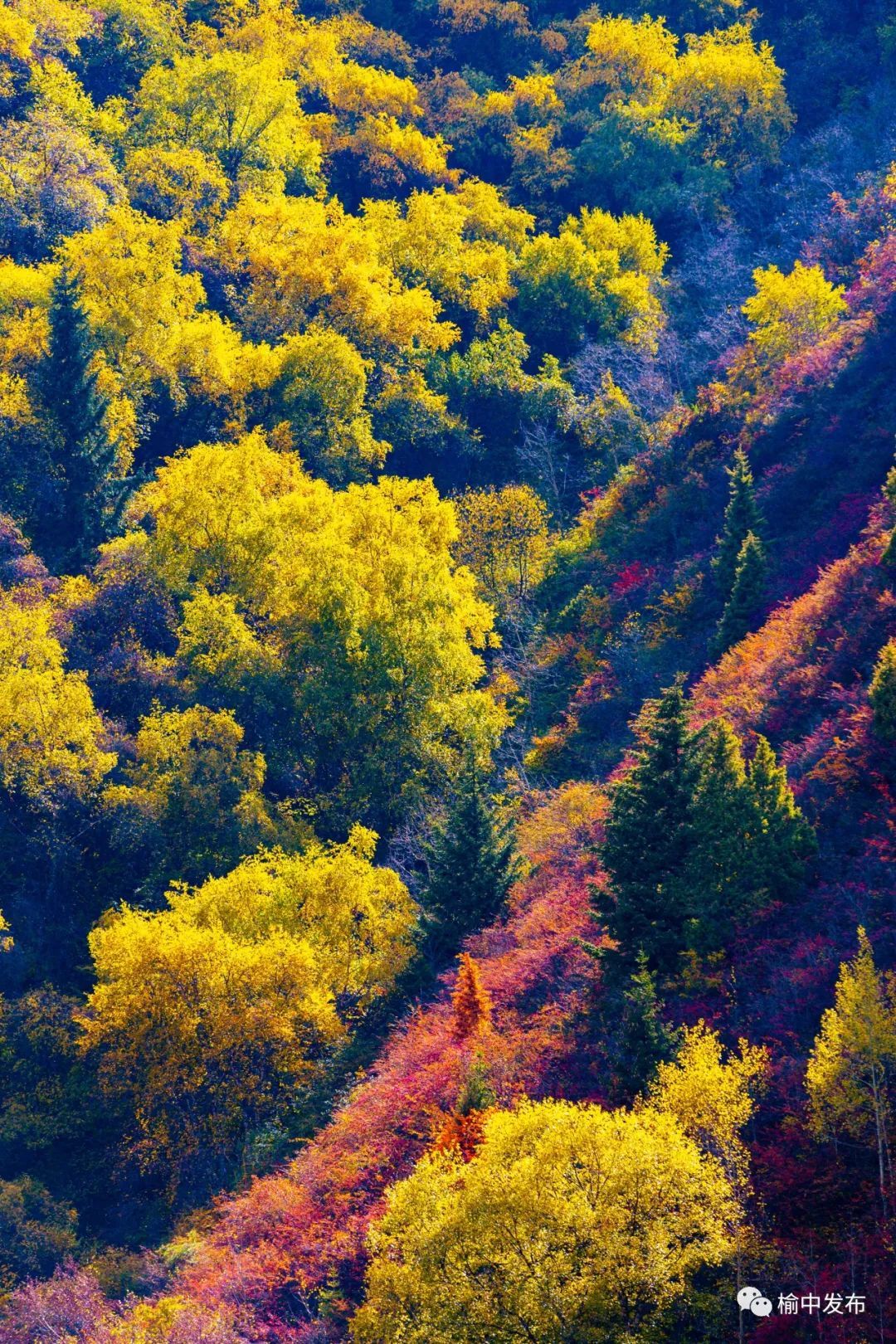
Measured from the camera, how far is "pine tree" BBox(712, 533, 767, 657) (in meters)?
47.1

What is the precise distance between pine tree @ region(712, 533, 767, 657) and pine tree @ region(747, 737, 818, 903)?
14.1m

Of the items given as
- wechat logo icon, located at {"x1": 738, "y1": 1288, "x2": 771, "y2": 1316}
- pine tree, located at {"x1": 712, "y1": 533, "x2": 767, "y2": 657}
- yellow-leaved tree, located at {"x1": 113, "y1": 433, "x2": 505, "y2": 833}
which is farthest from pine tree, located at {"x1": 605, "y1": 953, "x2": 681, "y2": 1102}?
yellow-leaved tree, located at {"x1": 113, "y1": 433, "x2": 505, "y2": 833}

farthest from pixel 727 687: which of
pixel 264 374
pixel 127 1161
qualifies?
pixel 264 374

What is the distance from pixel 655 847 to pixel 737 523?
65.6 ft

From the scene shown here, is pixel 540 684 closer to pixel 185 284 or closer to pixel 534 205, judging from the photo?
pixel 185 284

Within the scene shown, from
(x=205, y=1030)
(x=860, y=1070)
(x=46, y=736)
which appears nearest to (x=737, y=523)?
(x=205, y=1030)

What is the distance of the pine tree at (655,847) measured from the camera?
32.9m

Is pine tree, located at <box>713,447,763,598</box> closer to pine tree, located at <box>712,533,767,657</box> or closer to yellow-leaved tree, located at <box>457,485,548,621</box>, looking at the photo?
pine tree, located at <box>712,533,767,657</box>

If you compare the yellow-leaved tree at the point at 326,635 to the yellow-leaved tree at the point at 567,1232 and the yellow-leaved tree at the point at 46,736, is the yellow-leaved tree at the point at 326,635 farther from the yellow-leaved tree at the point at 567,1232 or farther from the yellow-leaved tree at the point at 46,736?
the yellow-leaved tree at the point at 567,1232

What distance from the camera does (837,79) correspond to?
8588cm

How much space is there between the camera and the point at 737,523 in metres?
50.2

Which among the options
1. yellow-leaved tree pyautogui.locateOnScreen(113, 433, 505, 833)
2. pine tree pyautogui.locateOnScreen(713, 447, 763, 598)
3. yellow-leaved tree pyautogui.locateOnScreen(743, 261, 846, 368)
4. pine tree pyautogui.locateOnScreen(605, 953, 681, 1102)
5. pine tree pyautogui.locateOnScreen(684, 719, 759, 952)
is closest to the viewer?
pine tree pyautogui.locateOnScreen(605, 953, 681, 1102)

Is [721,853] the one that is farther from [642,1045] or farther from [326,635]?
[326,635]

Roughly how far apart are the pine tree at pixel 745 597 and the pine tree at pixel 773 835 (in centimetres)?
1414
